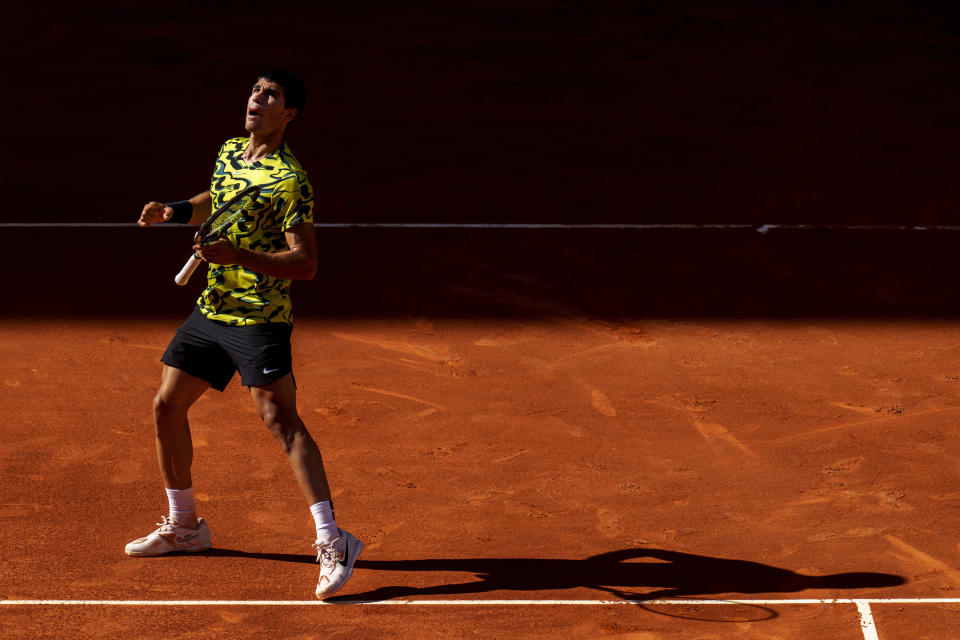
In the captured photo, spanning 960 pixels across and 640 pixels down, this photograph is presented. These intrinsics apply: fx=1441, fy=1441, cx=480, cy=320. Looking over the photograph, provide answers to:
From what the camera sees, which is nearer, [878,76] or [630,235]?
[630,235]

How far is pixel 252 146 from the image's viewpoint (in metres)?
5.58

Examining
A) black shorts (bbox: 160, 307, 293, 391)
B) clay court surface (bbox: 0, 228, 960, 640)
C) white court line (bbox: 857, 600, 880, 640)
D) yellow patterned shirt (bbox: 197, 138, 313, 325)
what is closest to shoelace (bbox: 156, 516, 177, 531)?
clay court surface (bbox: 0, 228, 960, 640)

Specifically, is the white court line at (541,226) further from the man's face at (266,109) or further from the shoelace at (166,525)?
the man's face at (266,109)

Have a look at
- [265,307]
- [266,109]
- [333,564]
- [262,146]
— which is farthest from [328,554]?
[266,109]

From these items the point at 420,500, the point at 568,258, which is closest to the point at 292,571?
the point at 420,500

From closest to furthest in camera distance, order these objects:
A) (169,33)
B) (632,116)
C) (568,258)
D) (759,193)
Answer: (568,258) < (759,193) < (632,116) < (169,33)

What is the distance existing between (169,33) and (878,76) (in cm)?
805

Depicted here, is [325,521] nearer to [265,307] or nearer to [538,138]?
[265,307]

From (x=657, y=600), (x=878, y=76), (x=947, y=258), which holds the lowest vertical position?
(x=657, y=600)

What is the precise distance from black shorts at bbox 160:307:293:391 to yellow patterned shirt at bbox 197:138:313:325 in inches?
1.7

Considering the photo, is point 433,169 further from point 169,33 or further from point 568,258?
point 169,33

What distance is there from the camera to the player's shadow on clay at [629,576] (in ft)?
18.9

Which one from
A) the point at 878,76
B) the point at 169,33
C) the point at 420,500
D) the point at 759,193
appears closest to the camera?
the point at 420,500

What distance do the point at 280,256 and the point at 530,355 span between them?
3.31 meters
